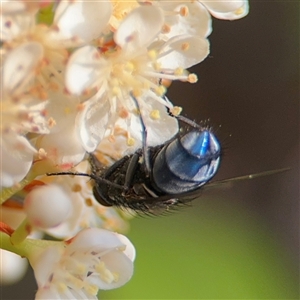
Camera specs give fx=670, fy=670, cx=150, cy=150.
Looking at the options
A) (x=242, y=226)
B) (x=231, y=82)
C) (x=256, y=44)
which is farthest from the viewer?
(x=256, y=44)

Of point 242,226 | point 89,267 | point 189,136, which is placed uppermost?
point 189,136

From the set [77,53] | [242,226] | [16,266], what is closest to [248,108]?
[242,226]

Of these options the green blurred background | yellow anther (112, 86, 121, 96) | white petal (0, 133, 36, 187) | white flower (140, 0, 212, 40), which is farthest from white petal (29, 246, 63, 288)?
the green blurred background

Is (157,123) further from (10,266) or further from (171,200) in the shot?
(10,266)

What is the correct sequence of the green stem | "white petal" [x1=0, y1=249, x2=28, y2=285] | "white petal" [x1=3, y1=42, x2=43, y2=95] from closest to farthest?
"white petal" [x1=3, y1=42, x2=43, y2=95] → the green stem → "white petal" [x1=0, y1=249, x2=28, y2=285]

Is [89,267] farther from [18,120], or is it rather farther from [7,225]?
[18,120]

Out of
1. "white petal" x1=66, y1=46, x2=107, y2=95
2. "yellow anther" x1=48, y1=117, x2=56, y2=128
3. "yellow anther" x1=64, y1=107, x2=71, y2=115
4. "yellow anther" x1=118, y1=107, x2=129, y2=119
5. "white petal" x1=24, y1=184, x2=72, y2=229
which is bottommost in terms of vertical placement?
"white petal" x1=24, y1=184, x2=72, y2=229

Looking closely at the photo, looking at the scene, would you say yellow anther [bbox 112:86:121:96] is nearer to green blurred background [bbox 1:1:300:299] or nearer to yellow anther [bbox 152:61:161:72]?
yellow anther [bbox 152:61:161:72]
